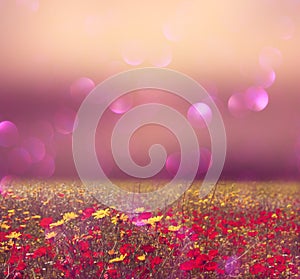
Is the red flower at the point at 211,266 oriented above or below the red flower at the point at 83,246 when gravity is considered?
below

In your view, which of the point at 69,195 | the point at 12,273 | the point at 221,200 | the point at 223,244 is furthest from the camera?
the point at 221,200

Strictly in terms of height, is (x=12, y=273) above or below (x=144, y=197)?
below

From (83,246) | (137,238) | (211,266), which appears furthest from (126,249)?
(211,266)

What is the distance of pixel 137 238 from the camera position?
5113 mm

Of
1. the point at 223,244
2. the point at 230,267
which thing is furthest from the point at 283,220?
the point at 230,267

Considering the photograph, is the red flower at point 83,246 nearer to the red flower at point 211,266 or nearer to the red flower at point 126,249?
the red flower at point 126,249

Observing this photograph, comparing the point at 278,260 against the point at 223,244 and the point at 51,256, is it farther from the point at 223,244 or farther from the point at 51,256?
the point at 51,256

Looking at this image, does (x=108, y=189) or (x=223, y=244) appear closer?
(x=223, y=244)

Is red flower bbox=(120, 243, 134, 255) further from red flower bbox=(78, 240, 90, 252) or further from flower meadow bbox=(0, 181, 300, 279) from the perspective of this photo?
red flower bbox=(78, 240, 90, 252)

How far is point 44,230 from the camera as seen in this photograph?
6.51 metres

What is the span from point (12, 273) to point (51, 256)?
486 millimetres

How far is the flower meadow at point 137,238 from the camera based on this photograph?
4797 mm

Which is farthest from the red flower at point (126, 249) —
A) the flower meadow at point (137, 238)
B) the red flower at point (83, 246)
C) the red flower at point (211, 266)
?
the red flower at point (211, 266)

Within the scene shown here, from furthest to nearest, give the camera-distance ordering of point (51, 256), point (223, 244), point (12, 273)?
point (223, 244), point (51, 256), point (12, 273)
